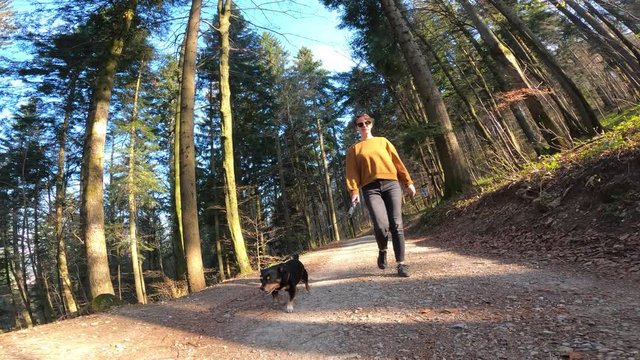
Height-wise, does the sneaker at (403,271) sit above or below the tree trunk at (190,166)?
below

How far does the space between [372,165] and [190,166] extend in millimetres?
5093

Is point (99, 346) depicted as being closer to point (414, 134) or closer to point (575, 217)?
point (575, 217)

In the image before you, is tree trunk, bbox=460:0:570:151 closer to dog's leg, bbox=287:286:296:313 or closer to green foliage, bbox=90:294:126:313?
dog's leg, bbox=287:286:296:313

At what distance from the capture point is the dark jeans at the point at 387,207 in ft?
16.5

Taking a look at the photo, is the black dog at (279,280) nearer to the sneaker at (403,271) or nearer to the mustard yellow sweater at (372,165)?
the mustard yellow sweater at (372,165)

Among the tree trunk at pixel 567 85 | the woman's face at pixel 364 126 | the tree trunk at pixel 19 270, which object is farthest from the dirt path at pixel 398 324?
the tree trunk at pixel 19 270

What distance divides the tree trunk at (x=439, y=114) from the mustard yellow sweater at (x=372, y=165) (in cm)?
682

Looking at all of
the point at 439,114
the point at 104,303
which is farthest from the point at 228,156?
the point at 439,114

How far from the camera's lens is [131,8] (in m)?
9.38

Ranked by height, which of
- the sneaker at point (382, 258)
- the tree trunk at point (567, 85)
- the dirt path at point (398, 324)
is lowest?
the dirt path at point (398, 324)

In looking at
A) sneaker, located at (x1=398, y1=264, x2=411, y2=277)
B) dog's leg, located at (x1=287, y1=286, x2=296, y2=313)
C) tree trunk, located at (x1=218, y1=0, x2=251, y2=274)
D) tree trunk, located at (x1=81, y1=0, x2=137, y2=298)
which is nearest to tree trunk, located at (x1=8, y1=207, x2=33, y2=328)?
tree trunk, located at (x1=218, y1=0, x2=251, y2=274)

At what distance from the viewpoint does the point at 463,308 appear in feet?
11.4

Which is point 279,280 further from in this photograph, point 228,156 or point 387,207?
point 228,156

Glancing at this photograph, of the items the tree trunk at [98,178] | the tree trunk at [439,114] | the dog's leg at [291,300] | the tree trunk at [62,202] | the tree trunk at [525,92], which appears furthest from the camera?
the tree trunk at [62,202]
